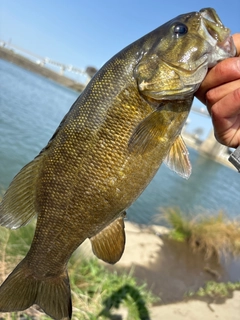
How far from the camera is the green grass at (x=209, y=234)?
9.19 meters

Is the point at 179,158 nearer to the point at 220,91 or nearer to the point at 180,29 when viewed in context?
the point at 220,91

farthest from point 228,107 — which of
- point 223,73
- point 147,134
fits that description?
point 147,134

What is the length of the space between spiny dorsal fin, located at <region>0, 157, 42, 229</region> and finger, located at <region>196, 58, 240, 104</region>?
1414mm

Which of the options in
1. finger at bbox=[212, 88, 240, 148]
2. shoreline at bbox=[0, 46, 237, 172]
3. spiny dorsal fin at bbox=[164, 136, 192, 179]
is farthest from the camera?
shoreline at bbox=[0, 46, 237, 172]


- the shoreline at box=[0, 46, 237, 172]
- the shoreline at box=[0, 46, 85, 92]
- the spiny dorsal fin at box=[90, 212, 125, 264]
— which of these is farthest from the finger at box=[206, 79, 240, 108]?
the shoreline at box=[0, 46, 85, 92]

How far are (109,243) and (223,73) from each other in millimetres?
1426

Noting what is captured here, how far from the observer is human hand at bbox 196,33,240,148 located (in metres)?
1.99

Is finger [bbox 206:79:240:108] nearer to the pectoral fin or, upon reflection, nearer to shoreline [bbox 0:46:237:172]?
the pectoral fin

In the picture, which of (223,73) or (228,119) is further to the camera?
(228,119)

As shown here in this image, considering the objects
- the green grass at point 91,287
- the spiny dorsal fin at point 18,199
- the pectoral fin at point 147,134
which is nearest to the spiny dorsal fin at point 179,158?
the pectoral fin at point 147,134

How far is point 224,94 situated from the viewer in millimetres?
2105

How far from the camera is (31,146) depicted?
1602 centimetres

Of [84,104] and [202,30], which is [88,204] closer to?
[84,104]

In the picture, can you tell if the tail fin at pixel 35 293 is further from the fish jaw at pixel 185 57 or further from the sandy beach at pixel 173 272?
the sandy beach at pixel 173 272
